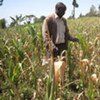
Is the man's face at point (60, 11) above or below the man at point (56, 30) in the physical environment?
above

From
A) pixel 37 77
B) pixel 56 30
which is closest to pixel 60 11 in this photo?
pixel 56 30

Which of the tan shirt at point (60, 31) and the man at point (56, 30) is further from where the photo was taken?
the tan shirt at point (60, 31)

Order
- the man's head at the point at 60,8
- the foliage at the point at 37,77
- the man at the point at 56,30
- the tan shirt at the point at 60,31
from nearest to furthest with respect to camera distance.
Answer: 1. the foliage at the point at 37,77
2. the man's head at the point at 60,8
3. the man at the point at 56,30
4. the tan shirt at the point at 60,31

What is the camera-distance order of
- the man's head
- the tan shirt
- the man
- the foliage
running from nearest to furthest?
the foliage
the man's head
the man
the tan shirt

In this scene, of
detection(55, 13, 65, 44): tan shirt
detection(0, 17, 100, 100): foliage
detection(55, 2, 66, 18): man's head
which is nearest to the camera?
detection(0, 17, 100, 100): foliage

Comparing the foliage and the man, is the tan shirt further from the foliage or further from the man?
the foliage

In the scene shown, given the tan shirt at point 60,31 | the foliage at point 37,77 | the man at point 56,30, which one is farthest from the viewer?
the tan shirt at point 60,31

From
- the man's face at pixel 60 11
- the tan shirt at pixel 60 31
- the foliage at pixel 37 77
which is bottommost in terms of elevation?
the foliage at pixel 37 77

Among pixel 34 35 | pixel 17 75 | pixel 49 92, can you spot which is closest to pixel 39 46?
pixel 34 35

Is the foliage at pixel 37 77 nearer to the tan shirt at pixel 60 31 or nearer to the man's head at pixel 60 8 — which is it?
the tan shirt at pixel 60 31

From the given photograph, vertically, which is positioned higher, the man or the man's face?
the man's face

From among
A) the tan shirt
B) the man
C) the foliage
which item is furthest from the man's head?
the foliage

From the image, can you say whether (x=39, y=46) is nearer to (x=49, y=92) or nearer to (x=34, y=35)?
(x=34, y=35)

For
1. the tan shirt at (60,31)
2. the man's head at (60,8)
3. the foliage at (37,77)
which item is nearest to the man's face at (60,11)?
the man's head at (60,8)
